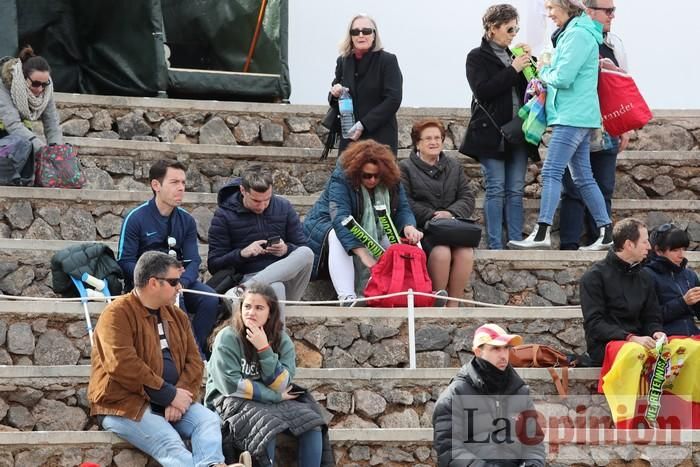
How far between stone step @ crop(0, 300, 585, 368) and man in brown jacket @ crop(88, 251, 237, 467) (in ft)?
4.14

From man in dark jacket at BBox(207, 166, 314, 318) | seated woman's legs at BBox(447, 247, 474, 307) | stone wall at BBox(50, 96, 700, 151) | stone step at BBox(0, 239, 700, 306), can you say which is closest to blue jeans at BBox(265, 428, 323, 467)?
man in dark jacket at BBox(207, 166, 314, 318)

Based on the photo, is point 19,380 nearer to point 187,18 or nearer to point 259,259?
point 259,259

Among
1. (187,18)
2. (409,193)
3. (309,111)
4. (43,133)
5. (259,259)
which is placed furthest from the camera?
(187,18)

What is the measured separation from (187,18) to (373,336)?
16.8 feet

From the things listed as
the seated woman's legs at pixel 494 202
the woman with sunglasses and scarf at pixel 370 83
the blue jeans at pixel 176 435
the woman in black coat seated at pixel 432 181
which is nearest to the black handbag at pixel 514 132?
the seated woman's legs at pixel 494 202

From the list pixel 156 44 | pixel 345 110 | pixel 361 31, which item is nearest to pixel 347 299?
pixel 345 110

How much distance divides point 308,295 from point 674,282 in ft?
7.55

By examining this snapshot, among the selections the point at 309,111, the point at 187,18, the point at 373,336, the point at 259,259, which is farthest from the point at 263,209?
the point at 187,18

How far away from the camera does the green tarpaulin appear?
47.0 feet

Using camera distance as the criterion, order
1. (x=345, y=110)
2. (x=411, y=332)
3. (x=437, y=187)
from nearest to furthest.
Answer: (x=411, y=332)
(x=437, y=187)
(x=345, y=110)

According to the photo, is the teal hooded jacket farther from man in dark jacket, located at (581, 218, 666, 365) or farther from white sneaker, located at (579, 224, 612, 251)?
man in dark jacket, located at (581, 218, 666, 365)

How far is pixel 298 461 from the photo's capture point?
29.7 ft

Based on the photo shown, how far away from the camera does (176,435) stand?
348 inches

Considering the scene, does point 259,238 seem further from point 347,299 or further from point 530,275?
point 530,275
